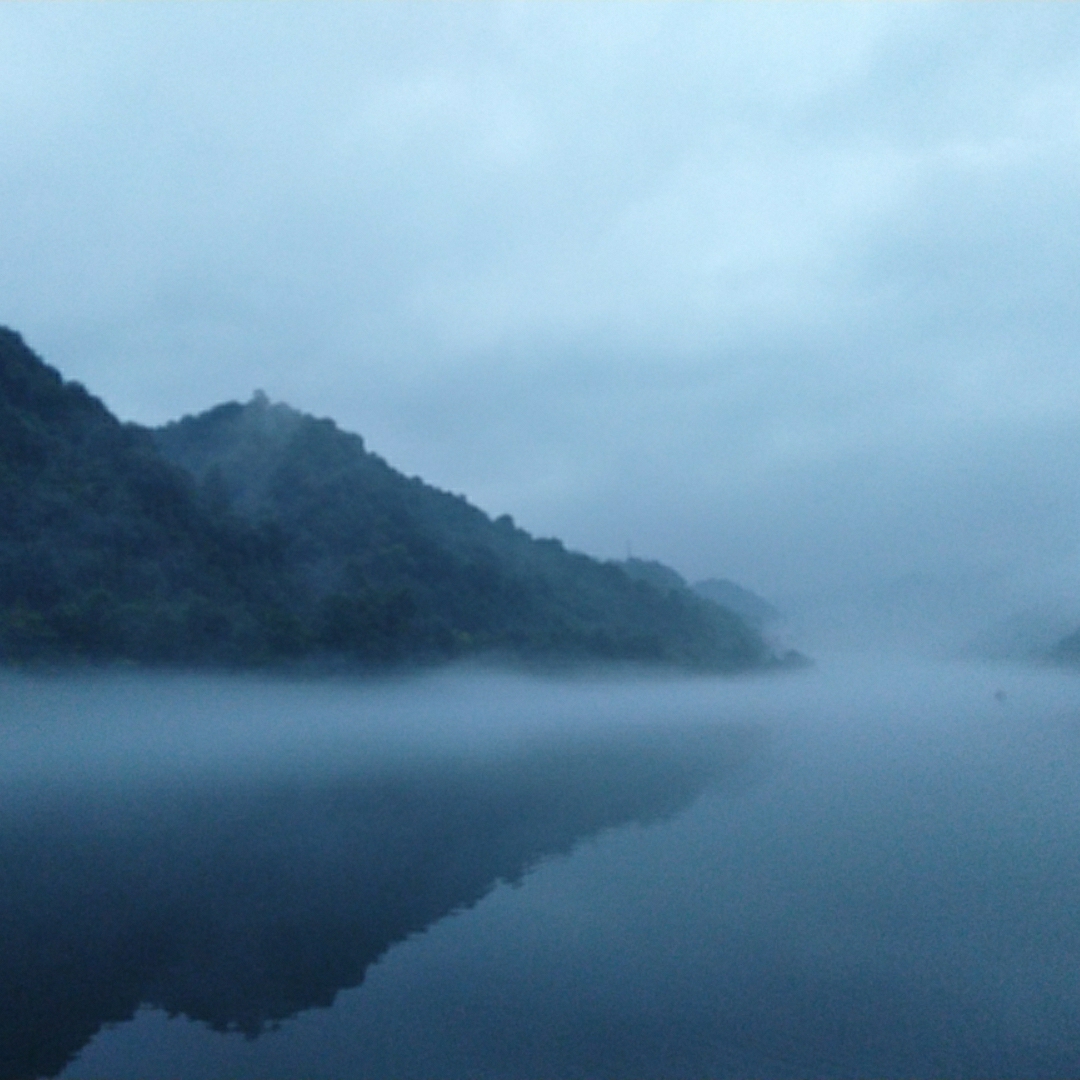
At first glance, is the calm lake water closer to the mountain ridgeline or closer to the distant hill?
the mountain ridgeline

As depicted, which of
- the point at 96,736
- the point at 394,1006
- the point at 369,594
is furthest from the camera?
the point at 369,594

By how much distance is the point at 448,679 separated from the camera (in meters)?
48.2

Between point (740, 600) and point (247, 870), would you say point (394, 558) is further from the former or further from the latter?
point (740, 600)

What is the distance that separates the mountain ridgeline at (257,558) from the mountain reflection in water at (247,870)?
30.4 ft

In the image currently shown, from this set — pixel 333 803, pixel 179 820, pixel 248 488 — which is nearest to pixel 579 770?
pixel 333 803

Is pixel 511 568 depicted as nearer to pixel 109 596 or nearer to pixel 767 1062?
pixel 109 596

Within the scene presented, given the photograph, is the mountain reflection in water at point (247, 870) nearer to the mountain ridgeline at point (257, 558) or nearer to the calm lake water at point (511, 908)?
the calm lake water at point (511, 908)

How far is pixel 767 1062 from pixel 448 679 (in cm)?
3918

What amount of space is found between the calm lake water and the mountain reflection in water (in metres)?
0.06

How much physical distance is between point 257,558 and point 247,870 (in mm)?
27072

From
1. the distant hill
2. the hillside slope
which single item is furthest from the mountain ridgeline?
the distant hill

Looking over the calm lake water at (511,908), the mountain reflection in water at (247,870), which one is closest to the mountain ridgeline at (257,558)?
the calm lake water at (511,908)

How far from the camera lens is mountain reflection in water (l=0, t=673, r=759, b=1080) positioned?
11031 millimetres

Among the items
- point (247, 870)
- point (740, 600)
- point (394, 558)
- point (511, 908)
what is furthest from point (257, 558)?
point (740, 600)
